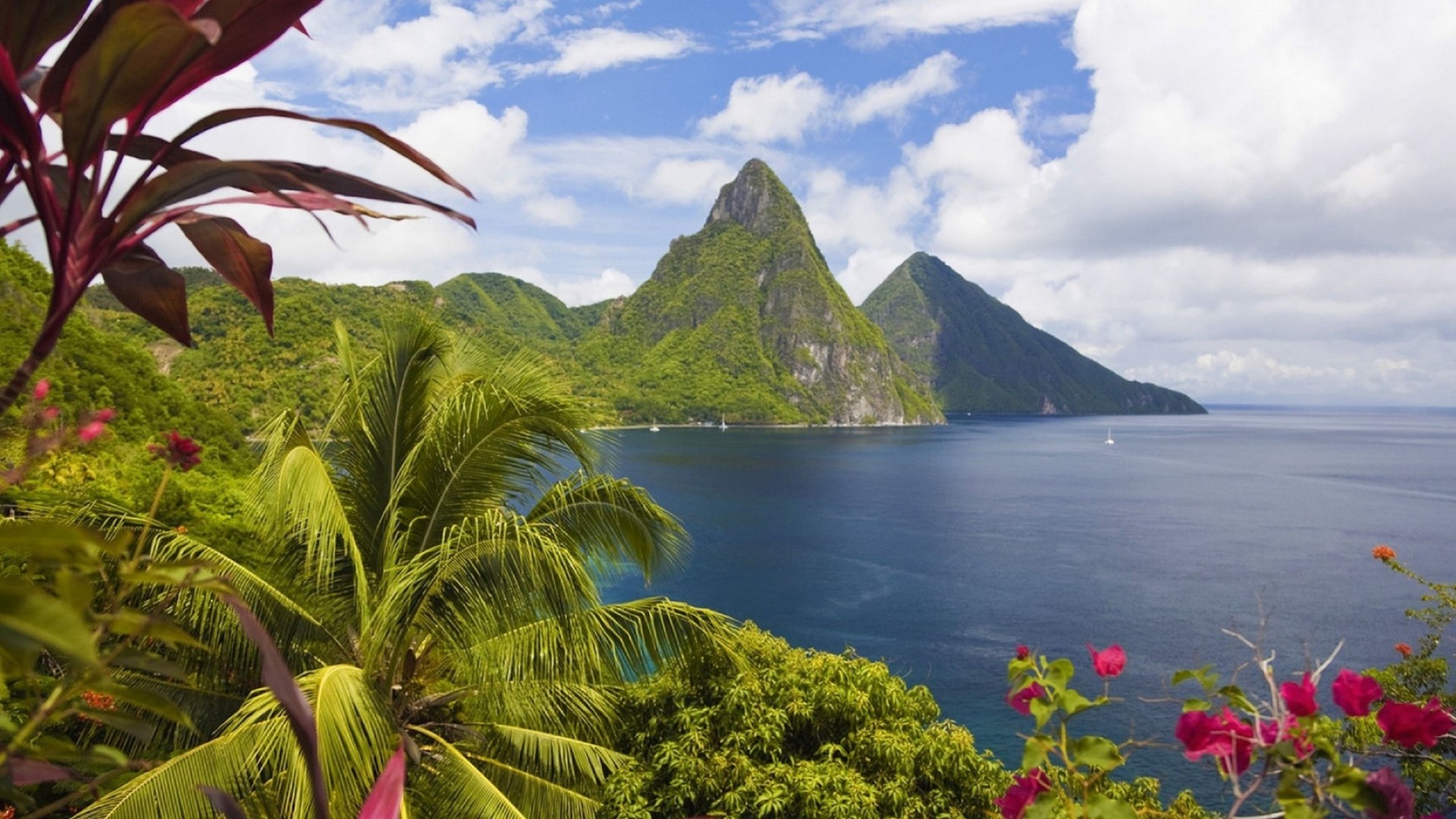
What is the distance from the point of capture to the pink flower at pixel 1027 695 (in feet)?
4.27

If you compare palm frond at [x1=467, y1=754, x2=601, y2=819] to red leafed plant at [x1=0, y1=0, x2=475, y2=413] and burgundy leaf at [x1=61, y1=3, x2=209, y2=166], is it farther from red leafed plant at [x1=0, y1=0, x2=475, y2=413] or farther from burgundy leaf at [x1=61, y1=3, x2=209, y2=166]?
burgundy leaf at [x1=61, y1=3, x2=209, y2=166]

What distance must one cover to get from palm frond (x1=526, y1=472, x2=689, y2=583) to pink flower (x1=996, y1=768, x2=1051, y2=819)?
175 inches

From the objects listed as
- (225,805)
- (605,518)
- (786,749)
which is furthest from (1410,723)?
(786,749)

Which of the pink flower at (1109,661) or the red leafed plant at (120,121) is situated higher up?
the red leafed plant at (120,121)

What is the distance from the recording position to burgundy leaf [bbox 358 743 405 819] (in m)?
0.72

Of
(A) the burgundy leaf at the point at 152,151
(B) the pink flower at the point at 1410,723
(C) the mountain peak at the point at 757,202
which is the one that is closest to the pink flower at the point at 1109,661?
(B) the pink flower at the point at 1410,723

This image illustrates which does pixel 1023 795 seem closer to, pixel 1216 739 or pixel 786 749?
pixel 1216 739

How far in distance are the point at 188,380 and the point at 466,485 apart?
35.9 metres

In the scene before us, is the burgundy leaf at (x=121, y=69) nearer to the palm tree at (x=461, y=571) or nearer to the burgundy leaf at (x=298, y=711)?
the burgundy leaf at (x=298, y=711)

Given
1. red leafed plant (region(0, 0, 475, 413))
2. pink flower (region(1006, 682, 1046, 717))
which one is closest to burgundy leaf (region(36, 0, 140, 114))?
red leafed plant (region(0, 0, 475, 413))

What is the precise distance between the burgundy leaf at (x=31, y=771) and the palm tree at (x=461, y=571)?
3511mm

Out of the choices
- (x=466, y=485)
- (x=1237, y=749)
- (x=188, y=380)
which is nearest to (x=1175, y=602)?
(x=466, y=485)

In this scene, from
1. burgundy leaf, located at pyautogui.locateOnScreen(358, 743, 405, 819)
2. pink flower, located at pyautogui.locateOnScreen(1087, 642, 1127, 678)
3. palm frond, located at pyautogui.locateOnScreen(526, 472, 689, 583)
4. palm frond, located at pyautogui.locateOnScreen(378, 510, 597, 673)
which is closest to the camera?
burgundy leaf, located at pyautogui.locateOnScreen(358, 743, 405, 819)

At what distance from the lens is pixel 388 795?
752 mm
